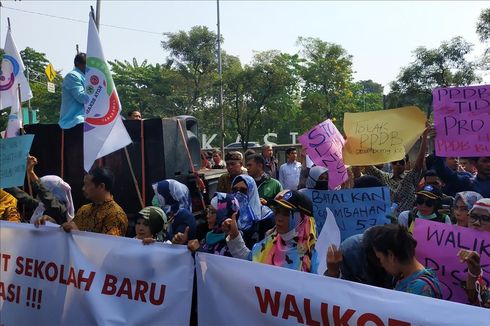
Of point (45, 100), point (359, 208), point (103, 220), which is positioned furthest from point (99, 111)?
point (45, 100)

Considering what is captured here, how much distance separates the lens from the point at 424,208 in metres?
3.84

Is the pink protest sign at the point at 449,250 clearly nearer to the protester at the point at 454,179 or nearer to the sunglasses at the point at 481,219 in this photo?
the sunglasses at the point at 481,219

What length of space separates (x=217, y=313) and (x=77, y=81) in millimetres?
3387

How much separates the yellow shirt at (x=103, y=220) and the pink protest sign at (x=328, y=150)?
1748mm

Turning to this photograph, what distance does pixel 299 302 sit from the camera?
9.05 feet

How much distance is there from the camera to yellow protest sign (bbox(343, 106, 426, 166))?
163 inches

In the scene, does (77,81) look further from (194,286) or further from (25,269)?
(194,286)

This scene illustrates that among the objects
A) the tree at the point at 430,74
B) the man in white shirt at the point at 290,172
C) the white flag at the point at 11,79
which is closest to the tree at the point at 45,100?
the tree at the point at 430,74

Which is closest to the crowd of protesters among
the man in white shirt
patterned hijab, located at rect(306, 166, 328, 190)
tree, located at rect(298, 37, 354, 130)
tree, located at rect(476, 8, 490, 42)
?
patterned hijab, located at rect(306, 166, 328, 190)

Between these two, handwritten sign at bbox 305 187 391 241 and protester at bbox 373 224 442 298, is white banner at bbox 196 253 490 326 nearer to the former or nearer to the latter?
protester at bbox 373 224 442 298

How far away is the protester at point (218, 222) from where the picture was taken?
360 cm

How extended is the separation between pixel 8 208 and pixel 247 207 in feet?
7.00

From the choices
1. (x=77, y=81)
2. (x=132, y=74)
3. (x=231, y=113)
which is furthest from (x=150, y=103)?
(x=77, y=81)

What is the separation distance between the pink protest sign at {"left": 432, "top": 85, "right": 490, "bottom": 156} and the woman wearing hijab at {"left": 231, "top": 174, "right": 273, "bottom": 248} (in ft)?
4.70
